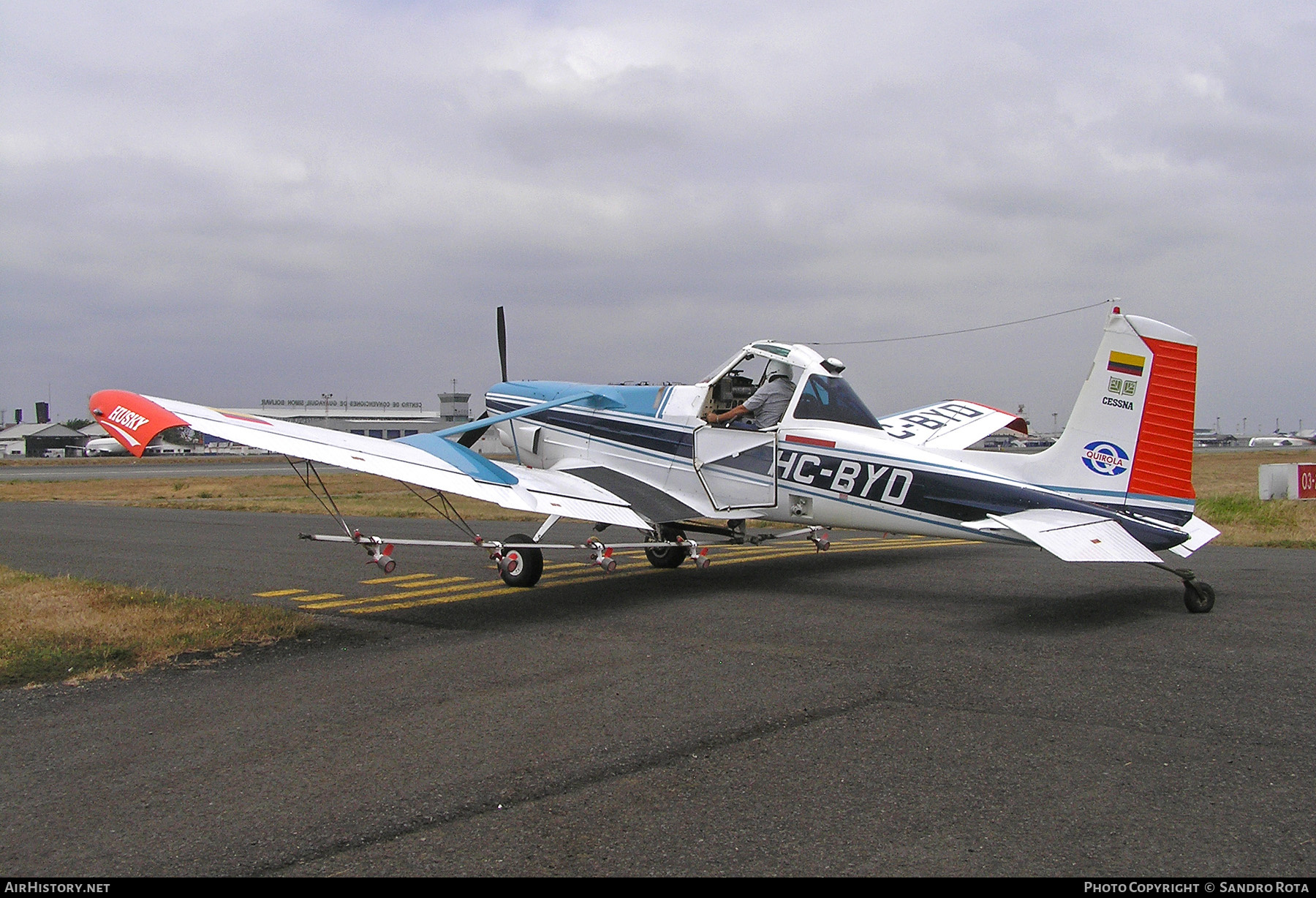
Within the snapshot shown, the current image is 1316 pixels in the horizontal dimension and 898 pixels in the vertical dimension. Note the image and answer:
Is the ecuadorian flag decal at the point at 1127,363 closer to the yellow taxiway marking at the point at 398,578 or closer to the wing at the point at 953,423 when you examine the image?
the wing at the point at 953,423

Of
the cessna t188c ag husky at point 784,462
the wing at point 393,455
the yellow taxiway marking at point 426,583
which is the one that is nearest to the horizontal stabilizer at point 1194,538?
the cessna t188c ag husky at point 784,462

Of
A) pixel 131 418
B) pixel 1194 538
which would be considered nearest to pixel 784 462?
pixel 1194 538

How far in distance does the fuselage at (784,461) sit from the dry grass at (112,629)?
15.0ft

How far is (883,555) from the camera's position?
1353cm

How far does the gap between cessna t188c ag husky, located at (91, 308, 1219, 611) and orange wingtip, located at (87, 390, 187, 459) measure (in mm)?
21

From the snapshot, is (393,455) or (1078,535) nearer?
(1078,535)

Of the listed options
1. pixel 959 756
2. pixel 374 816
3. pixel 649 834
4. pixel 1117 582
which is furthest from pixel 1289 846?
pixel 1117 582

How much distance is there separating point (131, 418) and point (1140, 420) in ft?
30.9

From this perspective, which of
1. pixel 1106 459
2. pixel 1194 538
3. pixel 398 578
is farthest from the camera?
pixel 398 578

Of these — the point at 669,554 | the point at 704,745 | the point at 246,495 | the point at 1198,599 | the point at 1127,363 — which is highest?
the point at 1127,363

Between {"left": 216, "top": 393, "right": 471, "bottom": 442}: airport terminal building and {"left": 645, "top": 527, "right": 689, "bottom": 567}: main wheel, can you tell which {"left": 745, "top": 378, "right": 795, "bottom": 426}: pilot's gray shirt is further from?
{"left": 216, "top": 393, "right": 471, "bottom": 442}: airport terminal building

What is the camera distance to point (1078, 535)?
8047 millimetres

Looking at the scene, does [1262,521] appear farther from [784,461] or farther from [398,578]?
[398,578]

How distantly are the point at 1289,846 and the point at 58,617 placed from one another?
9539mm
